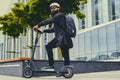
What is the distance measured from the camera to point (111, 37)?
36562 millimetres

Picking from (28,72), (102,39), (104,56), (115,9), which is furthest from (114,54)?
(28,72)

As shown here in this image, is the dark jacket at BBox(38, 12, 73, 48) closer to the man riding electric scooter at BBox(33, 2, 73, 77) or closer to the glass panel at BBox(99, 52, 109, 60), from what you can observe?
the man riding electric scooter at BBox(33, 2, 73, 77)

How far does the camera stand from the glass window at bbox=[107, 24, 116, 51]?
36041mm

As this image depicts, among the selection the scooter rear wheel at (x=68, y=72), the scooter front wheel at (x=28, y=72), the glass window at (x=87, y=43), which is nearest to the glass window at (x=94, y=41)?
the glass window at (x=87, y=43)

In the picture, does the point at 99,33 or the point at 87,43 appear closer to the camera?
the point at 99,33

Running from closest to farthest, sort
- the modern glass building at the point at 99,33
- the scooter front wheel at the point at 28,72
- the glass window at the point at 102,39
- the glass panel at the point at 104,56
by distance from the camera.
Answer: the scooter front wheel at the point at 28,72, the modern glass building at the point at 99,33, the glass panel at the point at 104,56, the glass window at the point at 102,39

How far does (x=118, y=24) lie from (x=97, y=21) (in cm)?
579

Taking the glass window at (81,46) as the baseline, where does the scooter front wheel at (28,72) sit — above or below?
below

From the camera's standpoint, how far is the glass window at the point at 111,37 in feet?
118

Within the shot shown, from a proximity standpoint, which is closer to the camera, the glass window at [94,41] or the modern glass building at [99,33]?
the modern glass building at [99,33]

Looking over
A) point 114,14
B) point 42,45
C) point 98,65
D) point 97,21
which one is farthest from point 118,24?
point 42,45

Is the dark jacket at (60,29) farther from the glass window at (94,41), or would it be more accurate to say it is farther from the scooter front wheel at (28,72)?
the glass window at (94,41)

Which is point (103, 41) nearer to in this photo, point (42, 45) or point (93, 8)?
point (93, 8)

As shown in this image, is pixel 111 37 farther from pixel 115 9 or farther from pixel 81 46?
pixel 81 46
